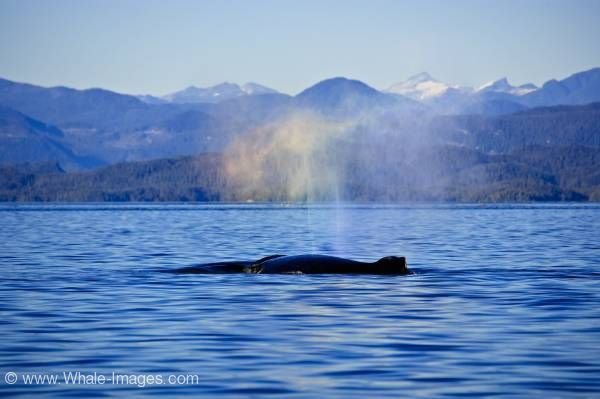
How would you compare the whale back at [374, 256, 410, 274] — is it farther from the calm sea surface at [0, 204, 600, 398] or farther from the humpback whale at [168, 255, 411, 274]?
the calm sea surface at [0, 204, 600, 398]

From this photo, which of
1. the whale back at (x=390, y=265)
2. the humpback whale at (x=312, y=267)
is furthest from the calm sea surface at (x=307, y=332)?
the whale back at (x=390, y=265)

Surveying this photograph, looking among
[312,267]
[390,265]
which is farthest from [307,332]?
[312,267]

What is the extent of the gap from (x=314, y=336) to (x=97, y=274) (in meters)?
16.8

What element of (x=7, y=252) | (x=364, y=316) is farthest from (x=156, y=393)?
(x=7, y=252)

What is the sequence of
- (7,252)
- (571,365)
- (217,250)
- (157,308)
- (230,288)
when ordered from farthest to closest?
(217,250)
(7,252)
(230,288)
(157,308)
(571,365)

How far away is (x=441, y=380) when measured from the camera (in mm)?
16172

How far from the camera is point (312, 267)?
3475 cm

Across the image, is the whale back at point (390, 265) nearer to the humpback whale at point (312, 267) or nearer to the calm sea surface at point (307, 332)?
the humpback whale at point (312, 267)

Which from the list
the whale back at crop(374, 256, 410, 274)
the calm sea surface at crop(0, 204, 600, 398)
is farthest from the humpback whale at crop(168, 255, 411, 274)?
the calm sea surface at crop(0, 204, 600, 398)

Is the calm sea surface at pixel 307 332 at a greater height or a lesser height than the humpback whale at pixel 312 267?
lesser

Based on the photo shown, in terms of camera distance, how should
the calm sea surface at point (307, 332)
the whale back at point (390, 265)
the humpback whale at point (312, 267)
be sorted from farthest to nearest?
the humpback whale at point (312, 267)
the whale back at point (390, 265)
the calm sea surface at point (307, 332)

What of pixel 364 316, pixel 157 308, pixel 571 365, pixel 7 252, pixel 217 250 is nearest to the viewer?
pixel 571 365

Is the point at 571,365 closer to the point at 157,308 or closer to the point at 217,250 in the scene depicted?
the point at 157,308

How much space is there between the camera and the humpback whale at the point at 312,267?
1334 inches
